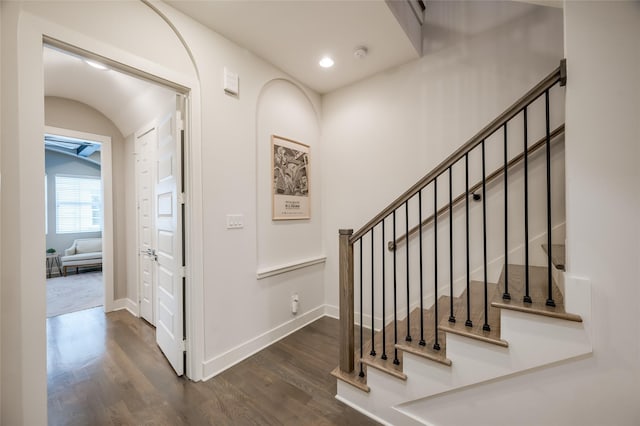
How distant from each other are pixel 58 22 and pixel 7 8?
181 mm

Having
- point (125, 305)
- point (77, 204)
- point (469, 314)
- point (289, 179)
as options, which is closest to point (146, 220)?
point (125, 305)

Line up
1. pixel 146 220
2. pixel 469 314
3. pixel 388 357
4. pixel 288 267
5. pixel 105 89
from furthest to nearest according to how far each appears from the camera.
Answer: pixel 146 220, pixel 105 89, pixel 288 267, pixel 388 357, pixel 469 314

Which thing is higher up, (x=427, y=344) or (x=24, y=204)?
(x=24, y=204)

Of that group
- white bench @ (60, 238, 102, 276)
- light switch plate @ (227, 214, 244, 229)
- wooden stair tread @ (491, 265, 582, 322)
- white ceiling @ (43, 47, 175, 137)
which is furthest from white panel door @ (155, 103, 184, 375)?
white bench @ (60, 238, 102, 276)

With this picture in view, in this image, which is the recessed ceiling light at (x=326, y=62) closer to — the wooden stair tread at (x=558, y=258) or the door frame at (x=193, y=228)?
the door frame at (x=193, y=228)

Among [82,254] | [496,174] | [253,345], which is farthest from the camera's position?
[82,254]

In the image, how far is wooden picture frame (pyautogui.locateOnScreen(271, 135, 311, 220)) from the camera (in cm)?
268

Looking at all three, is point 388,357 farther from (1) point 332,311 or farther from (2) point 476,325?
(1) point 332,311

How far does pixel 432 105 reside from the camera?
250cm

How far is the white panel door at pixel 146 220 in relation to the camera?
2932 millimetres

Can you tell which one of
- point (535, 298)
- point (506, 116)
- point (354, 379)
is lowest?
point (354, 379)

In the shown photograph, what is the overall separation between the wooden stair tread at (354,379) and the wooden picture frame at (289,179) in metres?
1.49

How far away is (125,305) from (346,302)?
3385mm

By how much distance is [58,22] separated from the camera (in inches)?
55.3
